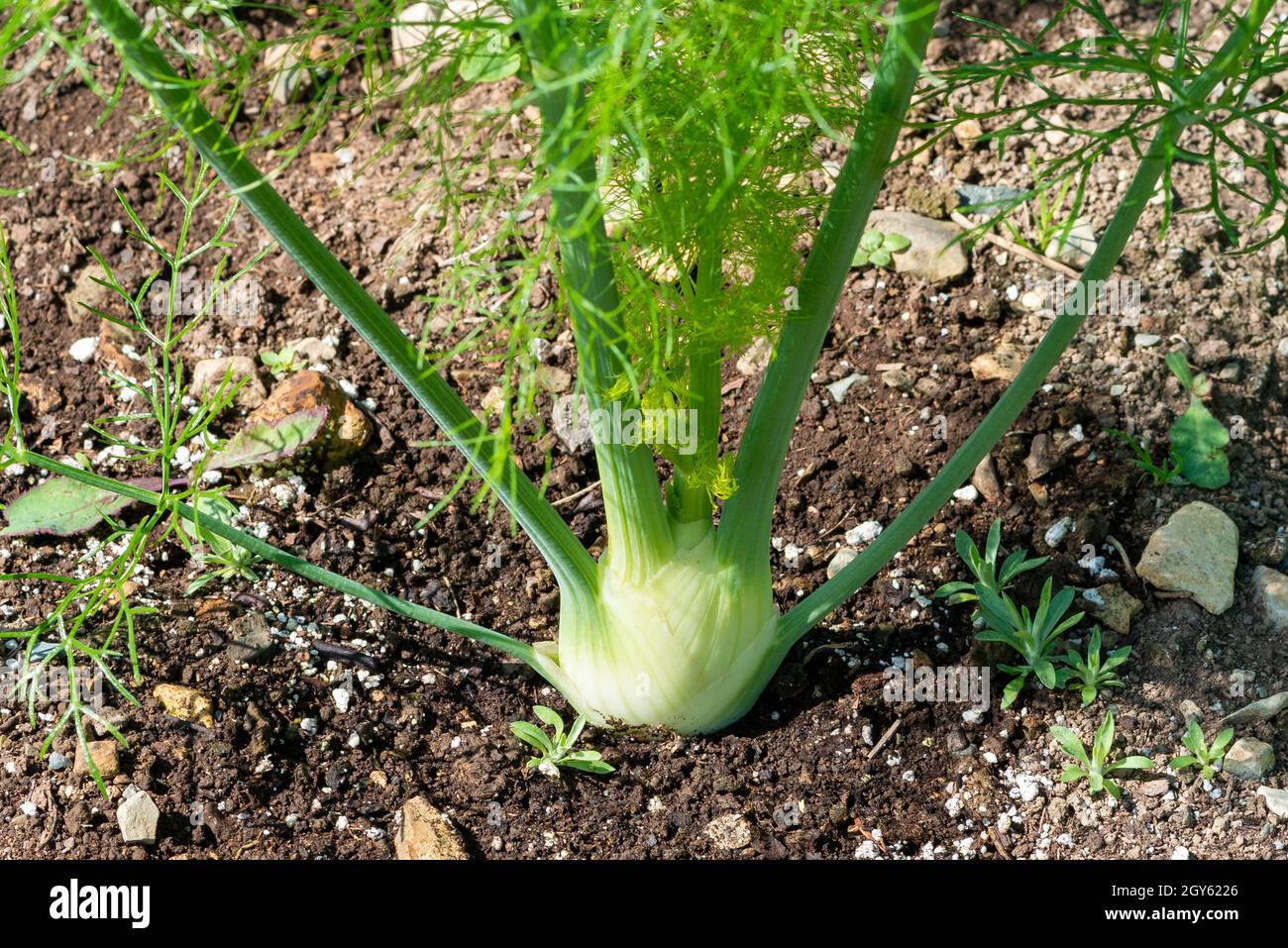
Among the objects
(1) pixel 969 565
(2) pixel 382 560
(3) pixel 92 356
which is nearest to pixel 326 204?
(3) pixel 92 356

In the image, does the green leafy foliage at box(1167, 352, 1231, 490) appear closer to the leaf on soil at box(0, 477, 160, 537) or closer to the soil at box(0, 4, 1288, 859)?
the soil at box(0, 4, 1288, 859)

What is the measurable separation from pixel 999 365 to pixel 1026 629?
0.52 metres

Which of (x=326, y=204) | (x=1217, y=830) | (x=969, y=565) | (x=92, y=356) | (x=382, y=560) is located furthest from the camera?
(x=326, y=204)

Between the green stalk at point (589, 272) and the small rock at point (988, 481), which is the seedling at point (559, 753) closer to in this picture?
the green stalk at point (589, 272)

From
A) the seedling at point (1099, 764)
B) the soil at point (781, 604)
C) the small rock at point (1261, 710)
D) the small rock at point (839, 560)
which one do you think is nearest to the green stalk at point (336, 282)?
the soil at point (781, 604)

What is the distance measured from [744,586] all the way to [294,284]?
110cm

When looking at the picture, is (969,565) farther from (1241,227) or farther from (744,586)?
(1241,227)

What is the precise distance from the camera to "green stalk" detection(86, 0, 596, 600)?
100 cm

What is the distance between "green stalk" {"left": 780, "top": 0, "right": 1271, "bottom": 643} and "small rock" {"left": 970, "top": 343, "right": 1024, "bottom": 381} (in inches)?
22.1

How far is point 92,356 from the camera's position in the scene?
6.98 feet

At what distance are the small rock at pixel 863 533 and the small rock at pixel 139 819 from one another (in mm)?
1006

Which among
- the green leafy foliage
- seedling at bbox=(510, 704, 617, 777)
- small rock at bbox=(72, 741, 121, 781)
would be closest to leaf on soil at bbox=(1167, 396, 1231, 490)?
the green leafy foliage

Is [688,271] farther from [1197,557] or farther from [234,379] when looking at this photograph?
[234,379]

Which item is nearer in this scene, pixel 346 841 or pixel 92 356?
pixel 346 841
